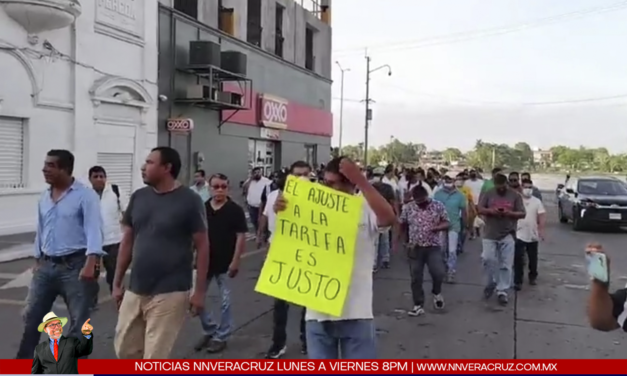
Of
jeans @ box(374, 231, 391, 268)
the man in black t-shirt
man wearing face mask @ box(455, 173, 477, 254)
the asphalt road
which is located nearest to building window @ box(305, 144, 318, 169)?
man wearing face mask @ box(455, 173, 477, 254)

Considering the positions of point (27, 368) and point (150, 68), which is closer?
point (27, 368)

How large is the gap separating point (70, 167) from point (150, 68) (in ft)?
46.9

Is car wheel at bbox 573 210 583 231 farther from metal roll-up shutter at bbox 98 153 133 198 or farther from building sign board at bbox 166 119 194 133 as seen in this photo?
metal roll-up shutter at bbox 98 153 133 198

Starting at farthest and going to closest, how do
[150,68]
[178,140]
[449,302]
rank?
1. [178,140]
2. [150,68]
3. [449,302]

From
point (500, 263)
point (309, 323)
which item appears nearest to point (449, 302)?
point (500, 263)

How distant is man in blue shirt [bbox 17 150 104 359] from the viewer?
502 cm

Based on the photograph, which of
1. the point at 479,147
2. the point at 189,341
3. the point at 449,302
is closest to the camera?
the point at 189,341

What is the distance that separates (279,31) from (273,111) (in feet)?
12.9

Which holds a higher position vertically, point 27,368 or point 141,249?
point 141,249

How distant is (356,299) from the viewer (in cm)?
388

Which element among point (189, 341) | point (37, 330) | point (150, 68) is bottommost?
point (189, 341)

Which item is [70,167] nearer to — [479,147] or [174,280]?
[174,280]

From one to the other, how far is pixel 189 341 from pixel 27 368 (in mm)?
1909

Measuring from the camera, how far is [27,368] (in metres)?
4.91
